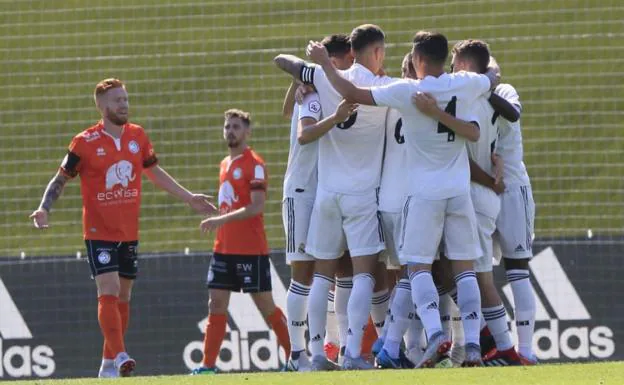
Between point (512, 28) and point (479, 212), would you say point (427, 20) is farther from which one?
point (479, 212)

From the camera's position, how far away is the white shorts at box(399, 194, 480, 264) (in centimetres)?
702

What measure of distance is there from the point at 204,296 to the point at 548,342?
2959mm

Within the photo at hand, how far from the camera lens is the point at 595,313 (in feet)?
38.7

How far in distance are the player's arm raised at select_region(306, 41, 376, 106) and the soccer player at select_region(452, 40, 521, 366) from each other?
76 centimetres

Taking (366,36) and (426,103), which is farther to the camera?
(366,36)

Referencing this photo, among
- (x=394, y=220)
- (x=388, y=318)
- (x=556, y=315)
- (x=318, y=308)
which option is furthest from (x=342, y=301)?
(x=556, y=315)

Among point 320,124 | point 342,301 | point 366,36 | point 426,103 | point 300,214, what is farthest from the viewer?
point 342,301

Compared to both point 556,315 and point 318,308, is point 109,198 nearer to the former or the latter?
point 318,308

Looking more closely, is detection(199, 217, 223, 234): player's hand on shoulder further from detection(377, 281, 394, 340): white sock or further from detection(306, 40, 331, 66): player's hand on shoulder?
detection(306, 40, 331, 66): player's hand on shoulder

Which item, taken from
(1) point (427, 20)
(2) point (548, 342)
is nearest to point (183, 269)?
(2) point (548, 342)

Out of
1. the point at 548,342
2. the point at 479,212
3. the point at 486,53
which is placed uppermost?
the point at 486,53

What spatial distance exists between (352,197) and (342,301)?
850 mm

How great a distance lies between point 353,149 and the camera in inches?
294

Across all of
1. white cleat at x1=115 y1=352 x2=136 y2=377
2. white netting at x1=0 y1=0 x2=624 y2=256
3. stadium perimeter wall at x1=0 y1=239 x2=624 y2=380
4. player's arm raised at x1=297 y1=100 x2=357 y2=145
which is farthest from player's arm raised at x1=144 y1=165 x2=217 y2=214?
white netting at x1=0 y1=0 x2=624 y2=256
